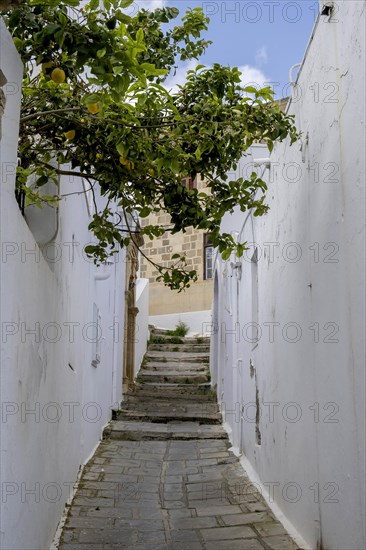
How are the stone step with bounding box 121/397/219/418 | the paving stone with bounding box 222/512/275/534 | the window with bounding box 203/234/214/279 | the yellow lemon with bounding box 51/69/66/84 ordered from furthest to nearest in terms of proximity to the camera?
the window with bounding box 203/234/214/279 < the stone step with bounding box 121/397/219/418 < the paving stone with bounding box 222/512/275/534 < the yellow lemon with bounding box 51/69/66/84

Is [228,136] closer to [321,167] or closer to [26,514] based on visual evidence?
[321,167]

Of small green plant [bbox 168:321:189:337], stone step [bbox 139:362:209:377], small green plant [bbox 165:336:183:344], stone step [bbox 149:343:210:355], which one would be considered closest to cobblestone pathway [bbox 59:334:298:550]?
stone step [bbox 139:362:209:377]

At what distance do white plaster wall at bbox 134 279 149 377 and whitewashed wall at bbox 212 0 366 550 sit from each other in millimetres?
7419

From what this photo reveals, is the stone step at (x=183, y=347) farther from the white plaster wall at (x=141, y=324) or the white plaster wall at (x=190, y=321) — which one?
the white plaster wall at (x=190, y=321)

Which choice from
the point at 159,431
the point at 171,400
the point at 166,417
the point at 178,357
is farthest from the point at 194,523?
the point at 178,357

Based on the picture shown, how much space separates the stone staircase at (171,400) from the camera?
9.84 metres

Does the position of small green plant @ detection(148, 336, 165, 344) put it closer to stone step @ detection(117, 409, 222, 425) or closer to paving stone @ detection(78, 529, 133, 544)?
stone step @ detection(117, 409, 222, 425)

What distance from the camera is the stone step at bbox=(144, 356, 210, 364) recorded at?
15522mm

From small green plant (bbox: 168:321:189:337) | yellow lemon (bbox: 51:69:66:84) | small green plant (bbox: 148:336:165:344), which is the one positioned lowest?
small green plant (bbox: 148:336:165:344)

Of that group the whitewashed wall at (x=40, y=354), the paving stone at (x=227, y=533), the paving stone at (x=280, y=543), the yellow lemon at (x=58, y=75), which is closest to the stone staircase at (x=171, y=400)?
the whitewashed wall at (x=40, y=354)

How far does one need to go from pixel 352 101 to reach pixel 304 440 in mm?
2534

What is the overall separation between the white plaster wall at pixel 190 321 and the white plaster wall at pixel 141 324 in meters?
1.86

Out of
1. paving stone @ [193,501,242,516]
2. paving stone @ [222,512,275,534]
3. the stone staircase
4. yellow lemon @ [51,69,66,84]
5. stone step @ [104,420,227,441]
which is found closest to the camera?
yellow lemon @ [51,69,66,84]

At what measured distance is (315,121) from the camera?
480 cm
